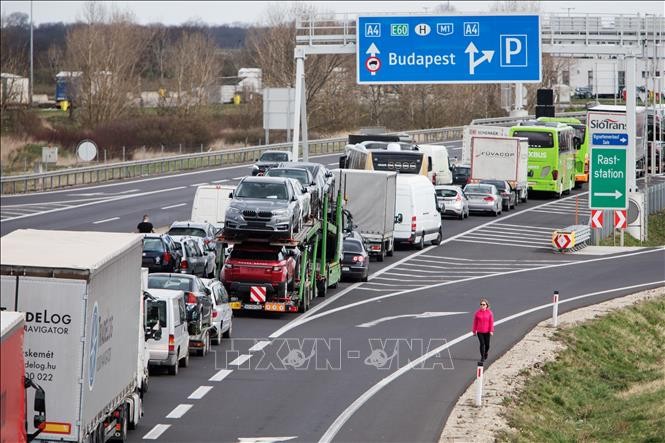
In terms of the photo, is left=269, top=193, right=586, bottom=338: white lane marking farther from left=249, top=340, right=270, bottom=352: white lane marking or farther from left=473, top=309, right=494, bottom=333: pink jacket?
left=473, top=309, right=494, bottom=333: pink jacket

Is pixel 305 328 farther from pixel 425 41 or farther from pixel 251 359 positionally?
pixel 425 41

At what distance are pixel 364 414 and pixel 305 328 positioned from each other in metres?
9.38

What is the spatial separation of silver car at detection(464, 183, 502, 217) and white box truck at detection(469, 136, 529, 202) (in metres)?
2.08

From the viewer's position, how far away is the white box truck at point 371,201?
4441cm

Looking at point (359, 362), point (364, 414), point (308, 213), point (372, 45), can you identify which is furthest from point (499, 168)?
point (364, 414)

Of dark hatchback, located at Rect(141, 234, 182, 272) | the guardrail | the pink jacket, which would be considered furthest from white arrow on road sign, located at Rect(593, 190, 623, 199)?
the guardrail

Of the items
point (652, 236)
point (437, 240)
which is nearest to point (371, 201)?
point (437, 240)

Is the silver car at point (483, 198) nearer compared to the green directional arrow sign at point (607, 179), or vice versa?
the green directional arrow sign at point (607, 179)

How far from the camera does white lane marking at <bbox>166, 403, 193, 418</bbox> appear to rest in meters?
22.6

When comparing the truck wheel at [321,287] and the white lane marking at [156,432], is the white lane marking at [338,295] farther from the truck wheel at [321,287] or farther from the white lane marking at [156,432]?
the white lane marking at [156,432]

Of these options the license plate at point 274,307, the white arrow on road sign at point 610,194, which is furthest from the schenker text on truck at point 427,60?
the license plate at point 274,307

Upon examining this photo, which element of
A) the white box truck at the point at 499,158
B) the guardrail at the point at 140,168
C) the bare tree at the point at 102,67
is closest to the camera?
the white box truck at the point at 499,158

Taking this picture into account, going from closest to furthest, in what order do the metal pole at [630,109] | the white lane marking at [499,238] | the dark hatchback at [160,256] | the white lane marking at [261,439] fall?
the white lane marking at [261,439]
the dark hatchback at [160,256]
the metal pole at [630,109]
the white lane marking at [499,238]

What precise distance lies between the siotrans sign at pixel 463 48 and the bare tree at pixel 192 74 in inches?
2027
